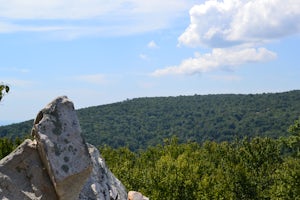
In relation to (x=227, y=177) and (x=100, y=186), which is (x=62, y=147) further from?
(x=227, y=177)

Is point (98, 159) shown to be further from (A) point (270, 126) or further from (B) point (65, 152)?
(A) point (270, 126)

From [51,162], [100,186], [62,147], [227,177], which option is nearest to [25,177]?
[51,162]

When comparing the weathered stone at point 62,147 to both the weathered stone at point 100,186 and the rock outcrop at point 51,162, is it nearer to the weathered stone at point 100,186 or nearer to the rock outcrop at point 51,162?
the rock outcrop at point 51,162

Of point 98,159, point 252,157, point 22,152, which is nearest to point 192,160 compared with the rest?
point 252,157

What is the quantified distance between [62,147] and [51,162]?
0.63m

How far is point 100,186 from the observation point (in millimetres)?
19688

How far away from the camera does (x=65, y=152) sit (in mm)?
15430

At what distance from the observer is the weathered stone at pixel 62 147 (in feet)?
50.1

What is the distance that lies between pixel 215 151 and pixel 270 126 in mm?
111627

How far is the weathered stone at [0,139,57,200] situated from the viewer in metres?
15.6

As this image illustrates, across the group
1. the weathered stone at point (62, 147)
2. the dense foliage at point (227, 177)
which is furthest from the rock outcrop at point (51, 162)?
the dense foliage at point (227, 177)

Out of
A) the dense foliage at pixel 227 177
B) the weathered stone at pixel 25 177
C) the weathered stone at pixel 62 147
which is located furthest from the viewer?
the dense foliage at pixel 227 177

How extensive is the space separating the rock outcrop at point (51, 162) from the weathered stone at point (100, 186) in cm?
291

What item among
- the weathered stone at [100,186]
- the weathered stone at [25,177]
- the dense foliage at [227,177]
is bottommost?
the dense foliage at [227,177]
